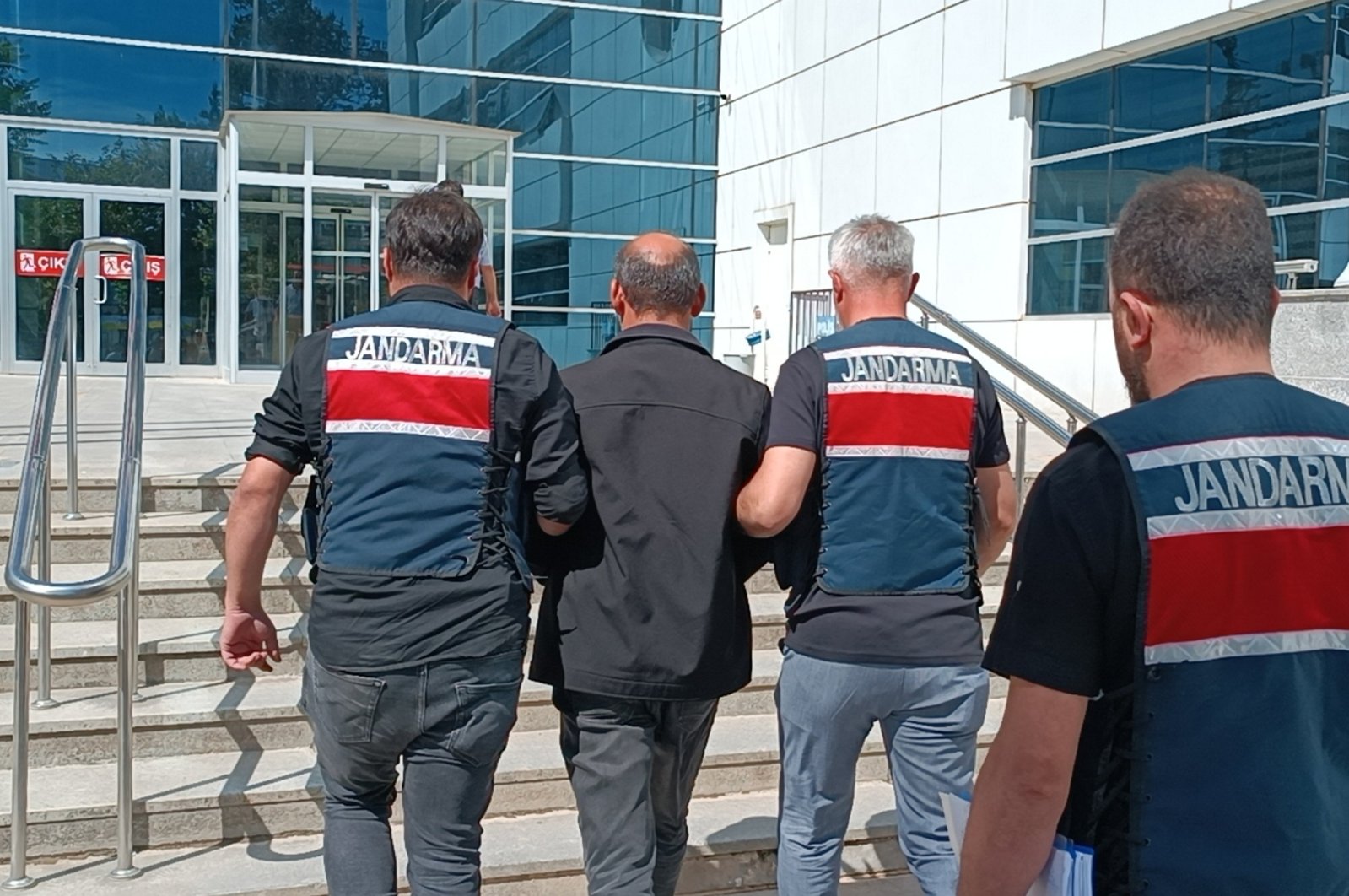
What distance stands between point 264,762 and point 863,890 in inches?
79.8

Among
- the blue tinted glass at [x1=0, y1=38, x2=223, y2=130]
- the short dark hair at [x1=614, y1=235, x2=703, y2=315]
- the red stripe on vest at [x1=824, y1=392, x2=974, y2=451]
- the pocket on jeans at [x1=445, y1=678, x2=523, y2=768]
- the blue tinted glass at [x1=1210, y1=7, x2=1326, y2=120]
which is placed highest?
the blue tinted glass at [x1=0, y1=38, x2=223, y2=130]

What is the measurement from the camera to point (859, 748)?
3.07 metres

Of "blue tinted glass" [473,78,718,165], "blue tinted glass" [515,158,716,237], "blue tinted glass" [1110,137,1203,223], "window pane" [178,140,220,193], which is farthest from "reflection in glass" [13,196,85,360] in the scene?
"blue tinted glass" [1110,137,1203,223]

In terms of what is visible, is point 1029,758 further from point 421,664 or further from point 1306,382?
point 1306,382

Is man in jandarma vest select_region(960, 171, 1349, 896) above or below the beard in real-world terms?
below

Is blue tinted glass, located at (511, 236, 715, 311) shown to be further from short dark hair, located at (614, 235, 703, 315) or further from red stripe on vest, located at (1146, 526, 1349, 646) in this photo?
→ red stripe on vest, located at (1146, 526, 1349, 646)

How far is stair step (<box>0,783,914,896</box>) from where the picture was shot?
3.56m

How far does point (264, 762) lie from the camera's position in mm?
4090

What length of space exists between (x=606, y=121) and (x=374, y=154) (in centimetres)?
449

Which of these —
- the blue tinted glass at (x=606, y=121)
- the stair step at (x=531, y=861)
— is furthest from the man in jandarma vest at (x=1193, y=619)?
the blue tinted glass at (x=606, y=121)

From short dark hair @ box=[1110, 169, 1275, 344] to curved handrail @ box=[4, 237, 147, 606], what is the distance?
273cm

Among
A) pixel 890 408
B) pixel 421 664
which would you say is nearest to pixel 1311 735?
pixel 890 408

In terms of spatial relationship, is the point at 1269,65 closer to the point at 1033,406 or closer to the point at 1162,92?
the point at 1162,92

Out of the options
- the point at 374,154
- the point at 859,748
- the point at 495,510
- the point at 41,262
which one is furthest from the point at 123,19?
the point at 859,748
